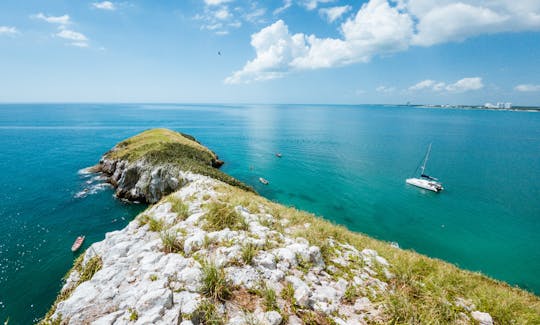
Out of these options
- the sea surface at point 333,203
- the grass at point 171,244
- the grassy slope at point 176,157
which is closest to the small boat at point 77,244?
the sea surface at point 333,203

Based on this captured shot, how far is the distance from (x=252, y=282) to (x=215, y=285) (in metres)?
1.13

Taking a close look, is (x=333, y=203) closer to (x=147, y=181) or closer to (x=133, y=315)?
(x=147, y=181)

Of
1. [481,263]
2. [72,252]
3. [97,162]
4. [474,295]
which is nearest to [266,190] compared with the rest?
[72,252]

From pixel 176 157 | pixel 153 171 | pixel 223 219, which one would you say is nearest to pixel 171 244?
pixel 223 219

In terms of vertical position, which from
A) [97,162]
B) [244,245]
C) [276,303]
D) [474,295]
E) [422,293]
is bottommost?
[97,162]

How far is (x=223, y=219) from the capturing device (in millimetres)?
9656

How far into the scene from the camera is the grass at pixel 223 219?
30.5 ft

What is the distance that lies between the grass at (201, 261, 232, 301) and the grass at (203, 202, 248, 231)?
3.07 metres

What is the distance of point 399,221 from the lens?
31.9m

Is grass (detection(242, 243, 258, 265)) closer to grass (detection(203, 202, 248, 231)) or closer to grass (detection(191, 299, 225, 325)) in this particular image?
grass (detection(191, 299, 225, 325))

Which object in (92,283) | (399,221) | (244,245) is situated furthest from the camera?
(399,221)

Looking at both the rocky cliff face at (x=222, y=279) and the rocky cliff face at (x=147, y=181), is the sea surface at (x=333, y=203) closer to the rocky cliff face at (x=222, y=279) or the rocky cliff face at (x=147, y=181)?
the rocky cliff face at (x=147, y=181)

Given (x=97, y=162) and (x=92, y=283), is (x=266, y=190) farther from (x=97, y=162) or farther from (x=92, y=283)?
(x=97, y=162)

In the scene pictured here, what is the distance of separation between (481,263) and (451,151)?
61.9m
